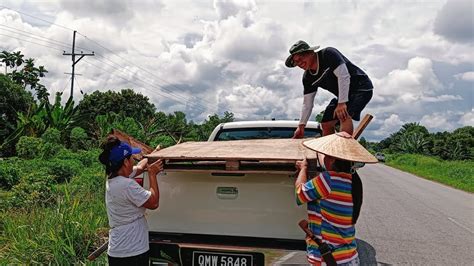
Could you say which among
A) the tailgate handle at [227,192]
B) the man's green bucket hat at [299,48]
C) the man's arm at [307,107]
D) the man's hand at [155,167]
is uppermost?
the man's green bucket hat at [299,48]

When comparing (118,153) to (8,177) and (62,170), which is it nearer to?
(8,177)

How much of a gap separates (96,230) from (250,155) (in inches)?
111

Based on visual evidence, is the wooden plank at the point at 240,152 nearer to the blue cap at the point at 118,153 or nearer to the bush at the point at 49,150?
Result: the blue cap at the point at 118,153

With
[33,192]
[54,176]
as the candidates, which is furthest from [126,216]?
[54,176]

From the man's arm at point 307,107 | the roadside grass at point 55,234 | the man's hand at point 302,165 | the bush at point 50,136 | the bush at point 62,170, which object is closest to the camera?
the man's hand at point 302,165

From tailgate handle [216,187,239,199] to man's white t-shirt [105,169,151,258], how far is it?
0.61 meters

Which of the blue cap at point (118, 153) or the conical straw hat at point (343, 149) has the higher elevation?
the conical straw hat at point (343, 149)

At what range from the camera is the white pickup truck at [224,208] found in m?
3.33

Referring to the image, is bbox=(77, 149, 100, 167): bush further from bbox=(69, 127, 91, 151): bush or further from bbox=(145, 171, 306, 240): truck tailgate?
bbox=(145, 171, 306, 240): truck tailgate

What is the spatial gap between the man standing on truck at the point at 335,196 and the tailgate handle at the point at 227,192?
2.28ft

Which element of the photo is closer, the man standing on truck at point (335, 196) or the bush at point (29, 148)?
the man standing on truck at point (335, 196)

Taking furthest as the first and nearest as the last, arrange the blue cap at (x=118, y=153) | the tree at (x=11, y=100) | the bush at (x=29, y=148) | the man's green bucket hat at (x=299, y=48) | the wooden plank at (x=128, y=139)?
1. the tree at (x=11, y=100)
2. the bush at (x=29, y=148)
3. the man's green bucket hat at (x=299, y=48)
4. the wooden plank at (x=128, y=139)
5. the blue cap at (x=118, y=153)

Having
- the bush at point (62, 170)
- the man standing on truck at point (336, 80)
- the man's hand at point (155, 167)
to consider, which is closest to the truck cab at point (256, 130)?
the man standing on truck at point (336, 80)

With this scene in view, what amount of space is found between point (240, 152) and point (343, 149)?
3.04 ft
